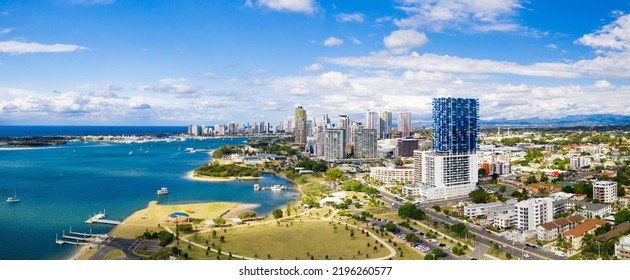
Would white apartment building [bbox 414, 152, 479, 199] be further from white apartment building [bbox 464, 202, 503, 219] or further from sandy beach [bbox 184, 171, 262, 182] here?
sandy beach [bbox 184, 171, 262, 182]

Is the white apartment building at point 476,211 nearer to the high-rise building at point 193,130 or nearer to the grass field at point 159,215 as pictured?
the grass field at point 159,215

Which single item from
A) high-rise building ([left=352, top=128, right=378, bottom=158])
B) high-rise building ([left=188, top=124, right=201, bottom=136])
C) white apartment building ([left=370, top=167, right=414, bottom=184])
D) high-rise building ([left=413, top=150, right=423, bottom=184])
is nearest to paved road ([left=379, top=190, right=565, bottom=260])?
high-rise building ([left=413, top=150, right=423, bottom=184])

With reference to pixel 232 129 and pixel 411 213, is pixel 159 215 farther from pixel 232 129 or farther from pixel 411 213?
pixel 232 129

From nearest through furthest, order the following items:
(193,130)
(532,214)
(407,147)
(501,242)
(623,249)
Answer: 1. (623,249)
2. (501,242)
3. (532,214)
4. (407,147)
5. (193,130)

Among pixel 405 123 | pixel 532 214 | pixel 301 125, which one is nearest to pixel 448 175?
pixel 532 214

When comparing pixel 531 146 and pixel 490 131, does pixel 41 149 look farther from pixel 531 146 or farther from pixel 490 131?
pixel 490 131

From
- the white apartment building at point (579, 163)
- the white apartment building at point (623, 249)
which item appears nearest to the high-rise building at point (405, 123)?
the white apartment building at point (579, 163)
